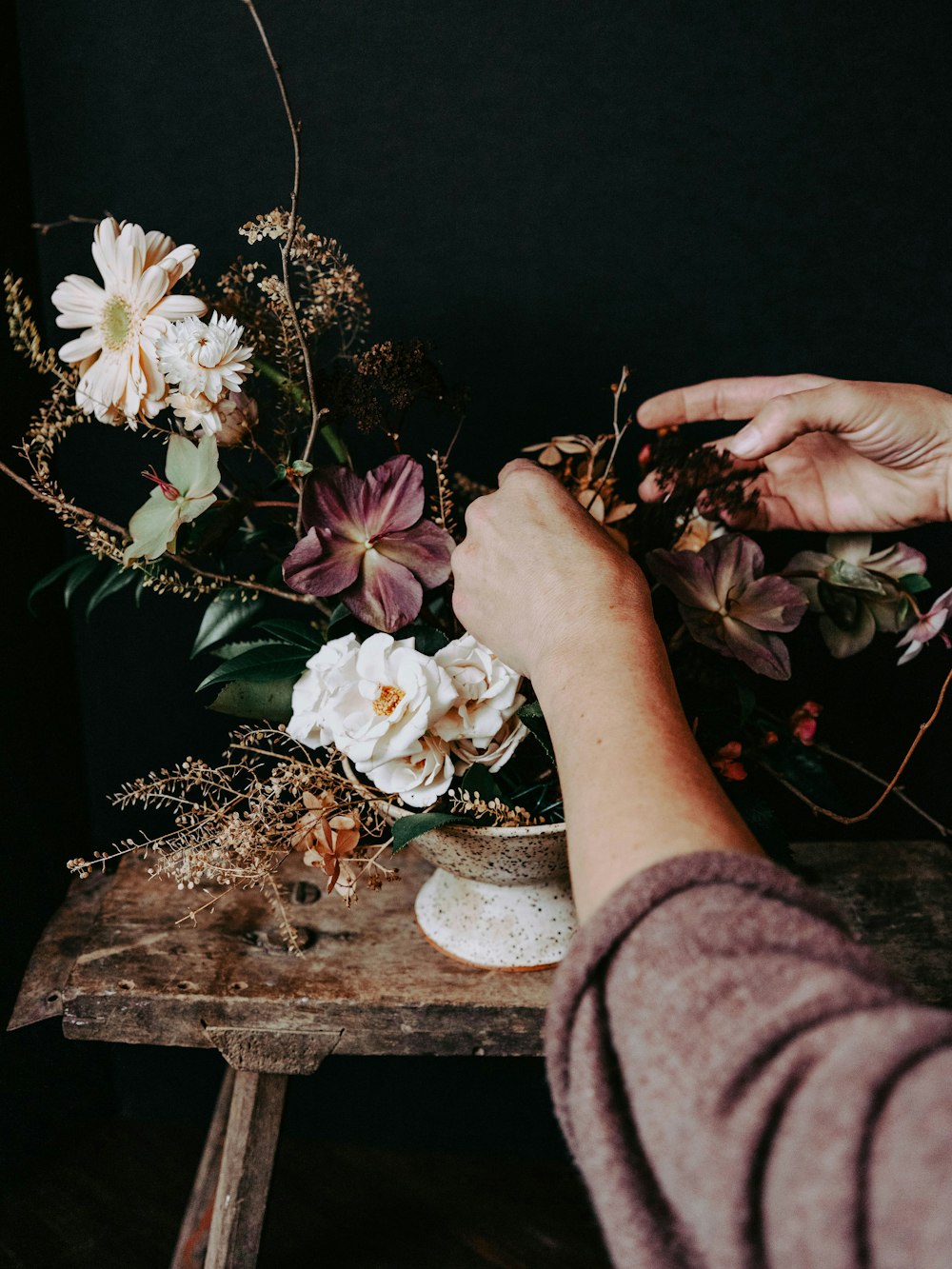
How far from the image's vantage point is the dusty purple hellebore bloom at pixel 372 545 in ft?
2.63

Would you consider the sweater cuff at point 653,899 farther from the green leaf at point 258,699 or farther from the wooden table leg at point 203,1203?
the wooden table leg at point 203,1203

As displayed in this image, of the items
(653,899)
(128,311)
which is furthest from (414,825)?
(128,311)

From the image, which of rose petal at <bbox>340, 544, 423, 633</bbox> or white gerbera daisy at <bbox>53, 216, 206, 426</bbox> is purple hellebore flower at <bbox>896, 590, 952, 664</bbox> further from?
white gerbera daisy at <bbox>53, 216, 206, 426</bbox>

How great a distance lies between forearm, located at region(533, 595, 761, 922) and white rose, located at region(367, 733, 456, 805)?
171 mm

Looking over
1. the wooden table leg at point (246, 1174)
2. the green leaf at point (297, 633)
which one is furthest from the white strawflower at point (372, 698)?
the wooden table leg at point (246, 1174)

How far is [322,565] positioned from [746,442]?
15.1 inches

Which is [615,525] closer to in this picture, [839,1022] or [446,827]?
[446,827]

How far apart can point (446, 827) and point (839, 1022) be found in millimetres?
481

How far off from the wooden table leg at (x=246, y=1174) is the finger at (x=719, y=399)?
814 mm

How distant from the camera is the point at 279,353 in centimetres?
91

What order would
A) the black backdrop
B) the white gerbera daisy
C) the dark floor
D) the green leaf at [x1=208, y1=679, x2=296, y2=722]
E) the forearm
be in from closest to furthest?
1. the forearm
2. the white gerbera daisy
3. the green leaf at [x1=208, y1=679, x2=296, y2=722]
4. the black backdrop
5. the dark floor

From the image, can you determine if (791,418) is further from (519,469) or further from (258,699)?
(258,699)

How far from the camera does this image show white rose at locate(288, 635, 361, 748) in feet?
2.55

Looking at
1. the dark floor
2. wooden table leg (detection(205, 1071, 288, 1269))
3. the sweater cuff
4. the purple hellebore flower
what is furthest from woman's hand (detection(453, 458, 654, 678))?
the dark floor
